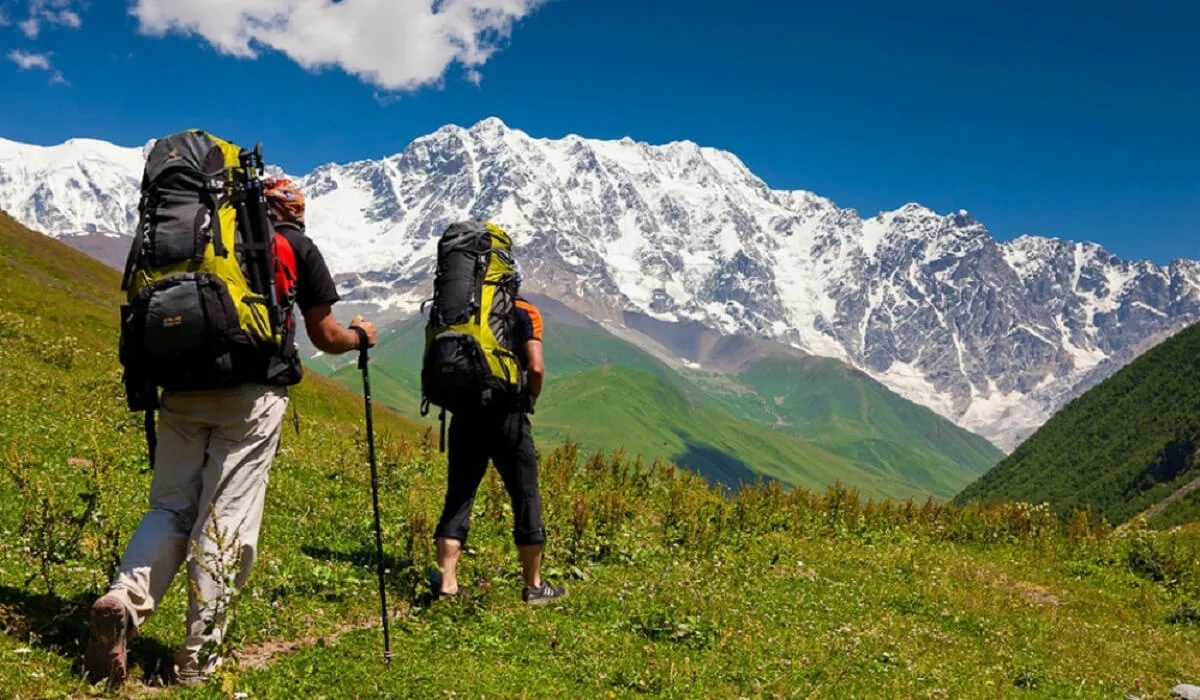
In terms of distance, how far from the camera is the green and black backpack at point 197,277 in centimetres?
655

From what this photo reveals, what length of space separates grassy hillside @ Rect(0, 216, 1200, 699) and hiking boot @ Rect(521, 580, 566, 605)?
20 cm

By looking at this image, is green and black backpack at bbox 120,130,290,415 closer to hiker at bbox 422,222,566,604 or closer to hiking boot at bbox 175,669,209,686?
hiking boot at bbox 175,669,209,686

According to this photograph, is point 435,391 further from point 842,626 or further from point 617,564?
point 842,626

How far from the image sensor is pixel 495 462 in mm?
10602

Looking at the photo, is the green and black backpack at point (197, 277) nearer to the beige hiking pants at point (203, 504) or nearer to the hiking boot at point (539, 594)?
the beige hiking pants at point (203, 504)

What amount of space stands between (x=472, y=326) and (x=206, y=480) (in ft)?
10.8

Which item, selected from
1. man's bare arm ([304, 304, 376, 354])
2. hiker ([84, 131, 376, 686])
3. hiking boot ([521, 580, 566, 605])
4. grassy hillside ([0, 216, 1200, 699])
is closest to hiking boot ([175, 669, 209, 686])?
hiker ([84, 131, 376, 686])

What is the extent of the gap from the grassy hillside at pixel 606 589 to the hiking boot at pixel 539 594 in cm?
20

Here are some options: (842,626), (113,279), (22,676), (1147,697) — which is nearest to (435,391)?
(22,676)

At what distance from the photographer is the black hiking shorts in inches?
404

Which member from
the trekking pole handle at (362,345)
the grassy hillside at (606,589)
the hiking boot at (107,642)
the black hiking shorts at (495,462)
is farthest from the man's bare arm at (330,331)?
the hiking boot at (107,642)

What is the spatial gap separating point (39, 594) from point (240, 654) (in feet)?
6.42

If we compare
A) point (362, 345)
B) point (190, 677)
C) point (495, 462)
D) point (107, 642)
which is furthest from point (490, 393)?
point (107, 642)

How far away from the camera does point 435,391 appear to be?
9.58 metres
